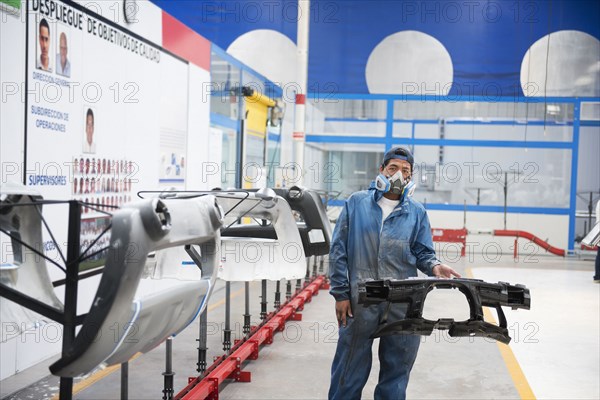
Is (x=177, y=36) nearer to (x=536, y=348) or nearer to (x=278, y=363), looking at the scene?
(x=278, y=363)

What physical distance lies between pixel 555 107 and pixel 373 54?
4.07 meters

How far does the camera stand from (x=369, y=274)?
3.58 m

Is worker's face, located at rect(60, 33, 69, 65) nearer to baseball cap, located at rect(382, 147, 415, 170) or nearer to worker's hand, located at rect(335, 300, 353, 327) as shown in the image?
baseball cap, located at rect(382, 147, 415, 170)

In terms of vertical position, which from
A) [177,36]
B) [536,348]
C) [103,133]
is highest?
[177,36]

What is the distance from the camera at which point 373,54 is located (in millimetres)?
13312

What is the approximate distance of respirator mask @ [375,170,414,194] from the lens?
3.56 metres

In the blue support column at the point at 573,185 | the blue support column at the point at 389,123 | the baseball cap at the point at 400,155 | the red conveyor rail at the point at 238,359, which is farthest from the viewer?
the blue support column at the point at 389,123

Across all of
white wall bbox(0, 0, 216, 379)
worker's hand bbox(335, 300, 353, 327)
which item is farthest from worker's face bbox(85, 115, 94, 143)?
worker's hand bbox(335, 300, 353, 327)

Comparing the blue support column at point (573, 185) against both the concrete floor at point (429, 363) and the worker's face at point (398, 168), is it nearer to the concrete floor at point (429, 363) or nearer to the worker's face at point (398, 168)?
the concrete floor at point (429, 363)

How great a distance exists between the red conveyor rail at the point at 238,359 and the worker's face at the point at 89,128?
2053 mm

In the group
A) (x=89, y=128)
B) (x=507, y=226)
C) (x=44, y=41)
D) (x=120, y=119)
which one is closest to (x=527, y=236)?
(x=507, y=226)

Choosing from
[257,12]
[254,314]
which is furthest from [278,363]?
[257,12]

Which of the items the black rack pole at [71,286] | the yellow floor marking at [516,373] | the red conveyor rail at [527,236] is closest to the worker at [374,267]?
the black rack pole at [71,286]

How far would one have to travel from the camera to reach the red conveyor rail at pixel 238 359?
420cm
